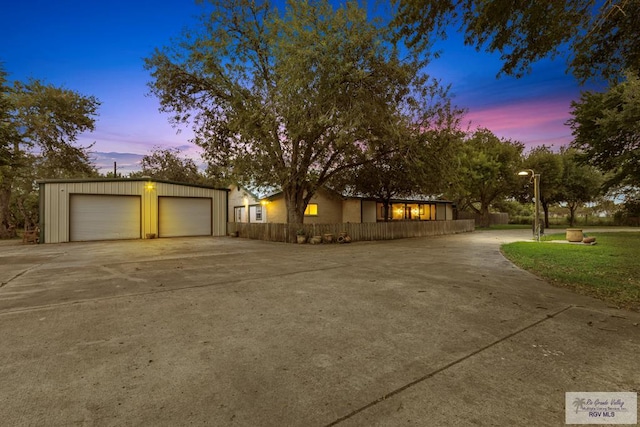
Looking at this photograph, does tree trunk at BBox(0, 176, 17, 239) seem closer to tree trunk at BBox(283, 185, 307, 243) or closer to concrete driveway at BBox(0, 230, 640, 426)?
tree trunk at BBox(283, 185, 307, 243)

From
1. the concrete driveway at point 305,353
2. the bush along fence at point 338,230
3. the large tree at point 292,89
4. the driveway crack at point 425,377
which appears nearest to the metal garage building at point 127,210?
the bush along fence at point 338,230

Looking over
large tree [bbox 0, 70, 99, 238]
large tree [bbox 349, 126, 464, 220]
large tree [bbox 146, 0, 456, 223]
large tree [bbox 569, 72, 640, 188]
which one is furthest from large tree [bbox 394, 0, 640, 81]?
large tree [bbox 0, 70, 99, 238]

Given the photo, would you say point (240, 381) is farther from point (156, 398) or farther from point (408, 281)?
point (408, 281)

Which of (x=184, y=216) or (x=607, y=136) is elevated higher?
(x=607, y=136)

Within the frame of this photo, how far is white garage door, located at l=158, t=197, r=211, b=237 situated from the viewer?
1937 centimetres

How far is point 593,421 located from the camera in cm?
207

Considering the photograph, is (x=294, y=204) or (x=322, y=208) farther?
(x=322, y=208)

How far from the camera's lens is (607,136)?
16203 millimetres

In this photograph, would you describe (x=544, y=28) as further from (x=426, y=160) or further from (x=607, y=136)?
(x=607, y=136)

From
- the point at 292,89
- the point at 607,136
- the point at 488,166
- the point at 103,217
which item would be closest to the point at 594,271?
the point at 292,89

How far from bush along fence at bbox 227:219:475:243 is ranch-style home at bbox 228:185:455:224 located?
3.23m

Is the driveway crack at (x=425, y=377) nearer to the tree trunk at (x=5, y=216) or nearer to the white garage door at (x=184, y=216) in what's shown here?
the white garage door at (x=184, y=216)

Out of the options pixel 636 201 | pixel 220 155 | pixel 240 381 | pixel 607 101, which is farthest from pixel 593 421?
pixel 636 201

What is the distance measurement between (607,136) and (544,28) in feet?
49.5
